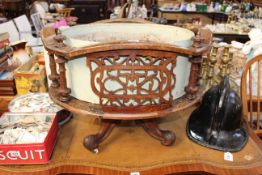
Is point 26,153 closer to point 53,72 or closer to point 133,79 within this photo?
point 53,72

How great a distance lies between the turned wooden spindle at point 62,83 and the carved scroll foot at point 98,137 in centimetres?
19

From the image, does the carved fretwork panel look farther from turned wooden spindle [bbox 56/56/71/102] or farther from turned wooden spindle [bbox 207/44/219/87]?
turned wooden spindle [bbox 207/44/219/87]

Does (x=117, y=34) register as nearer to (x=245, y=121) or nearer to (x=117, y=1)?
(x=245, y=121)

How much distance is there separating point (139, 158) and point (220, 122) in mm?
350

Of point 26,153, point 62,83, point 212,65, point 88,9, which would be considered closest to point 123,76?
point 62,83

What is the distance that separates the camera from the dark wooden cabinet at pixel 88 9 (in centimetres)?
561

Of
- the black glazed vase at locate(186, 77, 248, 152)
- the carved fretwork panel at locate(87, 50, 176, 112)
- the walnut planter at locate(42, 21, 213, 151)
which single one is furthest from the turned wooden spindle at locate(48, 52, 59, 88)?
the black glazed vase at locate(186, 77, 248, 152)

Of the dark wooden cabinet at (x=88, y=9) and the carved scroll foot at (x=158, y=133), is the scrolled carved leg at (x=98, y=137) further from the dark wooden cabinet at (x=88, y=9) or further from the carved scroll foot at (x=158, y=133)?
the dark wooden cabinet at (x=88, y=9)

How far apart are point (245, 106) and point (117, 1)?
4897 mm

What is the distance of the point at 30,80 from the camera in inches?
50.8

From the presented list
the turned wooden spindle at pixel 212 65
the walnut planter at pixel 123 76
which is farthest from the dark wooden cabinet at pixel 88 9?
the walnut planter at pixel 123 76

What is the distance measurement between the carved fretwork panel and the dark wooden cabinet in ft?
16.9

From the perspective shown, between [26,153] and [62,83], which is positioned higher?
[62,83]

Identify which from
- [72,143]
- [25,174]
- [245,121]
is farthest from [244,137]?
[25,174]
